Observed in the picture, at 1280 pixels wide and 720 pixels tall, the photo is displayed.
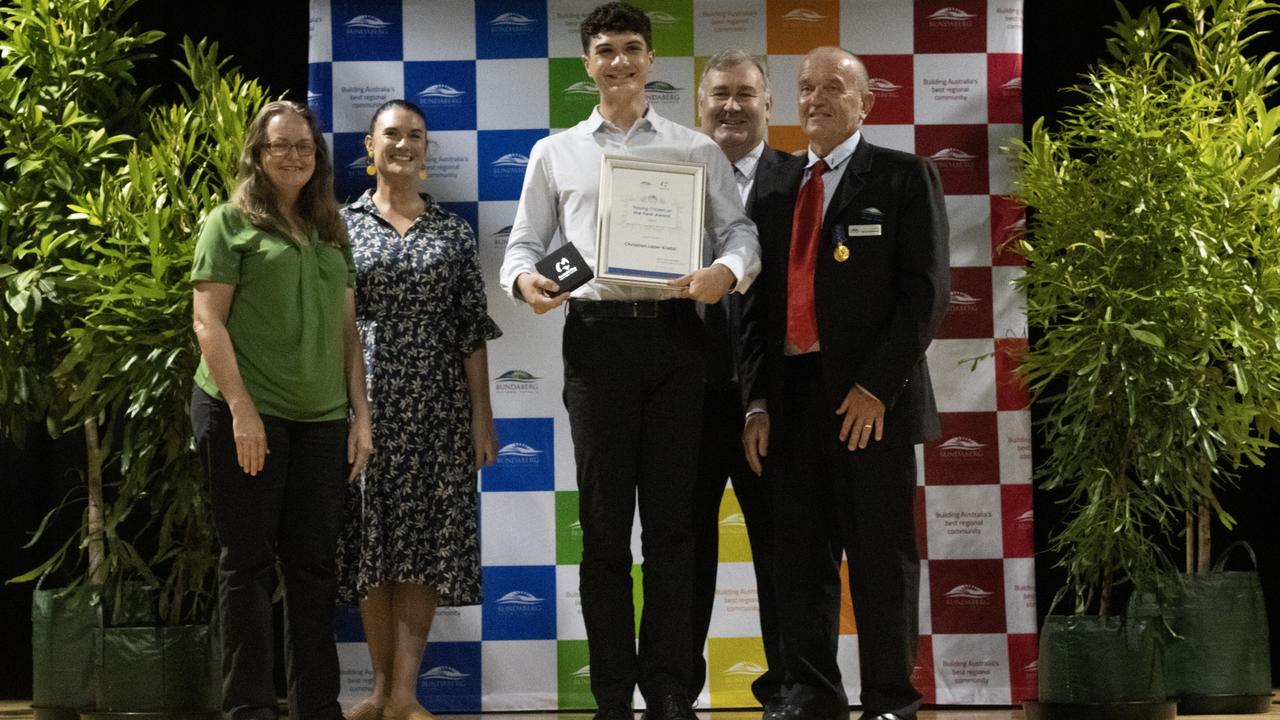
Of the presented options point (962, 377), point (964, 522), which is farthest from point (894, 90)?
point (964, 522)

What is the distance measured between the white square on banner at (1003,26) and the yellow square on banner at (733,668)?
208cm

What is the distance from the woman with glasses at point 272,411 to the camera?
319 centimetres

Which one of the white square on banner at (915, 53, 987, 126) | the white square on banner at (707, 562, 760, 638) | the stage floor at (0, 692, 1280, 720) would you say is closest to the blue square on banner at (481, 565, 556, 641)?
the stage floor at (0, 692, 1280, 720)

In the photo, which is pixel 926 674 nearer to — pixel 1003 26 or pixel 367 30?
pixel 1003 26

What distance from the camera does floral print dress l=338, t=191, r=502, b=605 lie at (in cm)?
373

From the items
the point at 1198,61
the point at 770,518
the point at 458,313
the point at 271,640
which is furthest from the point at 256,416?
the point at 1198,61

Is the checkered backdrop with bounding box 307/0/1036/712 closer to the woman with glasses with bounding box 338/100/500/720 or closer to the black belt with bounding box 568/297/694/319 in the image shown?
the woman with glasses with bounding box 338/100/500/720

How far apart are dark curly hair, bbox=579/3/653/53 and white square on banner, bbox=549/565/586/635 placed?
5.99 ft

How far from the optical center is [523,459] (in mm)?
4387

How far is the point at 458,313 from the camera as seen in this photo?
3857 millimetres

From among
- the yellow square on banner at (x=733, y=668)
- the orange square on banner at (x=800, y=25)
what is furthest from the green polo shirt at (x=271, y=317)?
the orange square on banner at (x=800, y=25)

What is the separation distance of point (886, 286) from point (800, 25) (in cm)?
151

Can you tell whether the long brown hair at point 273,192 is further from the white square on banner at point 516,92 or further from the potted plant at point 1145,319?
the potted plant at point 1145,319

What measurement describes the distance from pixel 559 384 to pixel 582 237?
1.25m
